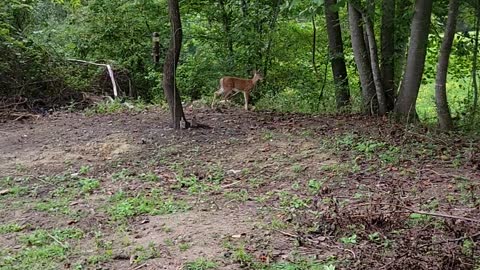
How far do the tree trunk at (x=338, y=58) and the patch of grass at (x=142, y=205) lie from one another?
5.08 meters

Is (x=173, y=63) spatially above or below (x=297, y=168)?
above

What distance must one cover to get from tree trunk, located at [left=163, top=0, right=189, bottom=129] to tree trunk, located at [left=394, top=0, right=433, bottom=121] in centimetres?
288

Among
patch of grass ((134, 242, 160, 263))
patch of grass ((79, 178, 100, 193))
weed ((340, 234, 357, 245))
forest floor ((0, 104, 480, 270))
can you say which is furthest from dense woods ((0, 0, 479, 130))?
patch of grass ((134, 242, 160, 263))

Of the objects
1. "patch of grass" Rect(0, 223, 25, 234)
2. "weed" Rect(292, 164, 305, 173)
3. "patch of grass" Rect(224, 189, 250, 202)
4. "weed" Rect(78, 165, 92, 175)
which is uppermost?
"weed" Rect(292, 164, 305, 173)

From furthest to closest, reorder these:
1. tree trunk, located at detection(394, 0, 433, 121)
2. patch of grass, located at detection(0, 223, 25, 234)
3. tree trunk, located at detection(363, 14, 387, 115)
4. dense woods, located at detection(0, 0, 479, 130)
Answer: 1. dense woods, located at detection(0, 0, 479, 130)
2. tree trunk, located at detection(363, 14, 387, 115)
3. tree trunk, located at detection(394, 0, 433, 121)
4. patch of grass, located at detection(0, 223, 25, 234)

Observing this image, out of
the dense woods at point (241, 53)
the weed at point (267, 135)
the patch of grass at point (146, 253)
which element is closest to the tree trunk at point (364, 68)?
the dense woods at point (241, 53)

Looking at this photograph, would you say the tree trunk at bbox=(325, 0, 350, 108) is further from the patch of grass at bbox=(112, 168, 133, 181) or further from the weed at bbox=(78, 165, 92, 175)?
the weed at bbox=(78, 165, 92, 175)

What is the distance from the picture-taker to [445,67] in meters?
6.73

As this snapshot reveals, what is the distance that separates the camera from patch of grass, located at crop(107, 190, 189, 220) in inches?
174

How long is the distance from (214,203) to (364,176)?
143 cm

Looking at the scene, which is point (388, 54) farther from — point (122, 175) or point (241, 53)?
point (122, 175)

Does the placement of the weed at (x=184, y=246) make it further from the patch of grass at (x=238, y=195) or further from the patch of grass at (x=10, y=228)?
the patch of grass at (x=10, y=228)

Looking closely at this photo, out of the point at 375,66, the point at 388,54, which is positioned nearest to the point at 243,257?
the point at 375,66

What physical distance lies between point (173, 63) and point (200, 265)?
158 inches
